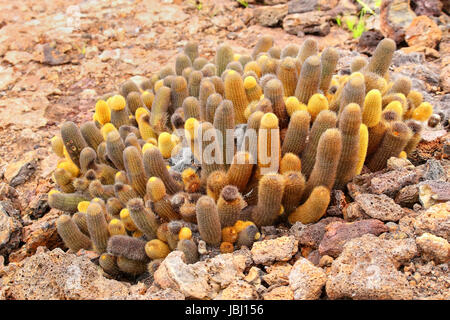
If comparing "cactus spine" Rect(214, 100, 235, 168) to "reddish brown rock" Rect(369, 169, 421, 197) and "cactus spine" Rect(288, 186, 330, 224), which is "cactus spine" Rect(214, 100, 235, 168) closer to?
"cactus spine" Rect(288, 186, 330, 224)

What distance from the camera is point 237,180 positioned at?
325 cm

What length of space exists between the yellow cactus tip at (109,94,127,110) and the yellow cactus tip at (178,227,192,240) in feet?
4.92

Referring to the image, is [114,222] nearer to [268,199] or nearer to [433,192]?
[268,199]

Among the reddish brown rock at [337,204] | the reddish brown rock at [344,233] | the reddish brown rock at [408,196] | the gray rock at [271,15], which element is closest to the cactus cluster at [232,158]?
Result: the reddish brown rock at [337,204]

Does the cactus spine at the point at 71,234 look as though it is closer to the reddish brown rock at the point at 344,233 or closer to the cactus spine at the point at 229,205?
the cactus spine at the point at 229,205

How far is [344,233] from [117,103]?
A: 7.53 feet

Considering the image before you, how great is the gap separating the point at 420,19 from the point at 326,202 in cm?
340

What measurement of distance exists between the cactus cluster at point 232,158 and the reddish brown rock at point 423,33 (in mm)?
1680

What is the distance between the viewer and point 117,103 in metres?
4.10

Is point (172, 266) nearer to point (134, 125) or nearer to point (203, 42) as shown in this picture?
point (134, 125)

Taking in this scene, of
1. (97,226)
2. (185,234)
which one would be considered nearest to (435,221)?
(185,234)

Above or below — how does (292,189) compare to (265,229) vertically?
above

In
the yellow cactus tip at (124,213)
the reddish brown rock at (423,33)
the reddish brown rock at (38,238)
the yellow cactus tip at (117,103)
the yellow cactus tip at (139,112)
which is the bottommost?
the reddish brown rock at (38,238)

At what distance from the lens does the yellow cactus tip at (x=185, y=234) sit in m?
3.11
